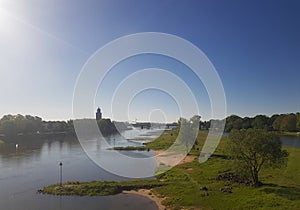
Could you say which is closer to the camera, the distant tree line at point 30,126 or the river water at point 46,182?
the river water at point 46,182

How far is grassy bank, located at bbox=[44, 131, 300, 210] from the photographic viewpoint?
23.1 m

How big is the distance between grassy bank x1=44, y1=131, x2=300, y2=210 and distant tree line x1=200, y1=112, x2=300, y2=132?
183 ft

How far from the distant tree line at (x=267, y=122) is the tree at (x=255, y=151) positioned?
2425 inches

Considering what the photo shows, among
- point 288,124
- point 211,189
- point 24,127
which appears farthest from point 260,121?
point 211,189

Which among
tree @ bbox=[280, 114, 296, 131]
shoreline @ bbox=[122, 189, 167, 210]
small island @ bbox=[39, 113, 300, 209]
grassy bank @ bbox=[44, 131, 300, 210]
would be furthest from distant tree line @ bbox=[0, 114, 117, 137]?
tree @ bbox=[280, 114, 296, 131]

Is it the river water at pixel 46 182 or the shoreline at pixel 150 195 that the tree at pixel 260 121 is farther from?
the shoreline at pixel 150 195

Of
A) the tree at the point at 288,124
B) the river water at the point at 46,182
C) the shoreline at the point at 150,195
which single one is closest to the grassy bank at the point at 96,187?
the shoreline at the point at 150,195

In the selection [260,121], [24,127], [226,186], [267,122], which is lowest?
[226,186]

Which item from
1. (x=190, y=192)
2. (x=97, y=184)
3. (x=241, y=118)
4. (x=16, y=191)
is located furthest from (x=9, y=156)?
(x=241, y=118)

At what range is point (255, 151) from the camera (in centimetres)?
2761

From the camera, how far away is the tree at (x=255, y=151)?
2736 centimetres

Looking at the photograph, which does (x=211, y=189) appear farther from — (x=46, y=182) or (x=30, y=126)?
(x=30, y=126)

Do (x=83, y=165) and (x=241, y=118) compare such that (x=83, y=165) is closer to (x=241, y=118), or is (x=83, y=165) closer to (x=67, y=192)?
(x=67, y=192)

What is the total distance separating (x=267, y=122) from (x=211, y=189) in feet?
348
